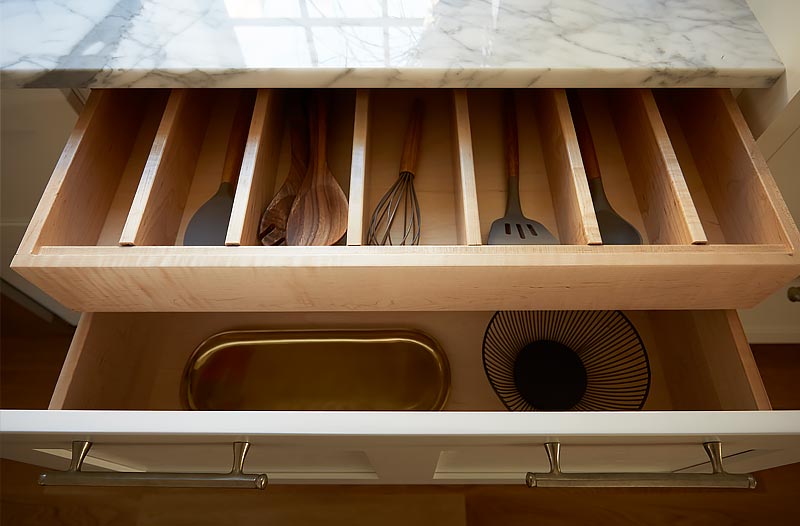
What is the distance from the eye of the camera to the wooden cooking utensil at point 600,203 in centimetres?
68

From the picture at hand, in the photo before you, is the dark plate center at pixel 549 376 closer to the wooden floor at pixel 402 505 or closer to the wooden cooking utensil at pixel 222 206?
the wooden floor at pixel 402 505

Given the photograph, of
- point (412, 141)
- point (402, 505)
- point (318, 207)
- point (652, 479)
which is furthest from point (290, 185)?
point (402, 505)

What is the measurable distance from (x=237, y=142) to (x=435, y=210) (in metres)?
0.29

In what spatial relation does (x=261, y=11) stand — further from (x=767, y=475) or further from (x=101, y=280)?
(x=767, y=475)

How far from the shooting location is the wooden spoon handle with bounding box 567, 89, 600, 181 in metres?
0.74

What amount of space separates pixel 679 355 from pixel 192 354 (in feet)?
2.45

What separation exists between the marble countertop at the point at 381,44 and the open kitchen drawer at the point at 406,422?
0.32 m

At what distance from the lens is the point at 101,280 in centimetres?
58

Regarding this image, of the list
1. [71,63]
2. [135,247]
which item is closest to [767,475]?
[135,247]

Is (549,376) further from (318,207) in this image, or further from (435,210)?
(318,207)

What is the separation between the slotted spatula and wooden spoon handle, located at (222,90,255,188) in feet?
1.18

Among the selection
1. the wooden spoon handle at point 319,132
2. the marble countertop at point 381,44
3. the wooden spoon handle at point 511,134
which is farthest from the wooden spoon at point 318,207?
the wooden spoon handle at point 511,134

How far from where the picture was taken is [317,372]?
0.85m

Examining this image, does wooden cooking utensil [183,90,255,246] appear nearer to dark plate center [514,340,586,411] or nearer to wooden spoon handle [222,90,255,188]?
wooden spoon handle [222,90,255,188]
